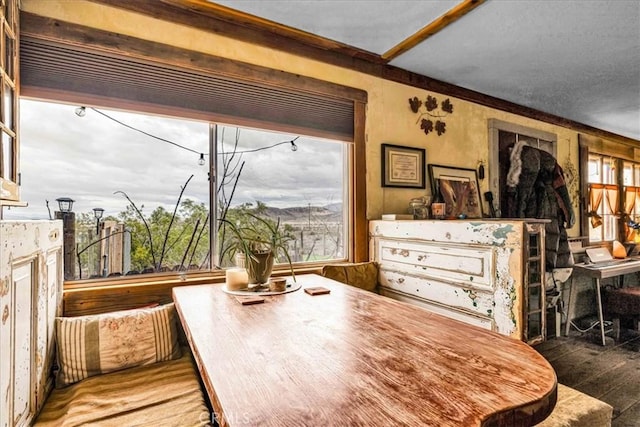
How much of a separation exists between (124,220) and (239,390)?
170 cm

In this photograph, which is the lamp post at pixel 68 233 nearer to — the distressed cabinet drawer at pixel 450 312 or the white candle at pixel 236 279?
the white candle at pixel 236 279

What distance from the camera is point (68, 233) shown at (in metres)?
1.82

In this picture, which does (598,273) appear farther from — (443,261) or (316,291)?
(316,291)

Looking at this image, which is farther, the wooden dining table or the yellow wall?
the yellow wall

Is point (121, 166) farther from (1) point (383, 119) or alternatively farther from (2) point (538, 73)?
(2) point (538, 73)

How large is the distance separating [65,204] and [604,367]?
3984 millimetres

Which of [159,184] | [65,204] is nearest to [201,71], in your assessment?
[159,184]

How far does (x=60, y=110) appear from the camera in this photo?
185 centimetres

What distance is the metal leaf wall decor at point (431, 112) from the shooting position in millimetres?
3072

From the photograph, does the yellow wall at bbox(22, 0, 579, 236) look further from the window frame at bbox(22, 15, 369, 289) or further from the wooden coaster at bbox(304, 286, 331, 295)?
the wooden coaster at bbox(304, 286, 331, 295)

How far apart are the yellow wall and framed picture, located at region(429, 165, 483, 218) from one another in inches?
3.4

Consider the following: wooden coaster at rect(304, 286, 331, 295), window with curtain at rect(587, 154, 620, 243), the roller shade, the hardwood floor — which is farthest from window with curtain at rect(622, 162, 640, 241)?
wooden coaster at rect(304, 286, 331, 295)

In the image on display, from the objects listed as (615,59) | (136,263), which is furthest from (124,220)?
(615,59)

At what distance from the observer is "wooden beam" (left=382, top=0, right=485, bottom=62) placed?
206cm
